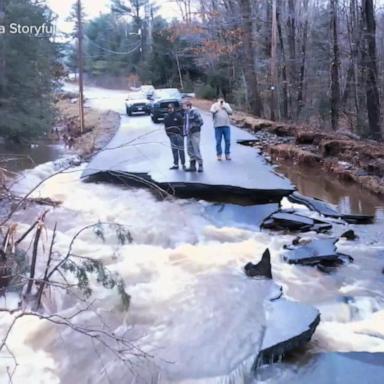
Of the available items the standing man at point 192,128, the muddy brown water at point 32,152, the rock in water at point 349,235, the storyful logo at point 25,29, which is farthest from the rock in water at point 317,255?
the storyful logo at point 25,29

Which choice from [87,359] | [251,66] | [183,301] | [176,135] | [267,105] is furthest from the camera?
[267,105]

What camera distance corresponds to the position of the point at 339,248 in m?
9.71

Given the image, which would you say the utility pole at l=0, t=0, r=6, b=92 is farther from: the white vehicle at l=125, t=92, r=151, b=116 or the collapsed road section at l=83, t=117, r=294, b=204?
the white vehicle at l=125, t=92, r=151, b=116

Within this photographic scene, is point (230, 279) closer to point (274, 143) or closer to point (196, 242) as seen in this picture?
point (196, 242)

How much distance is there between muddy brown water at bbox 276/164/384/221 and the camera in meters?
12.5

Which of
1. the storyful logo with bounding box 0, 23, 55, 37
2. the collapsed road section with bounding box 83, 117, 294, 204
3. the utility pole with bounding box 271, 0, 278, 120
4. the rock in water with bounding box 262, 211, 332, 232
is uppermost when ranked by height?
the storyful logo with bounding box 0, 23, 55, 37

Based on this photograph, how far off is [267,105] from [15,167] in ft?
67.1

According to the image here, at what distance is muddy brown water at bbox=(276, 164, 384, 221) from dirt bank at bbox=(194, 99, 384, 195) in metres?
0.26

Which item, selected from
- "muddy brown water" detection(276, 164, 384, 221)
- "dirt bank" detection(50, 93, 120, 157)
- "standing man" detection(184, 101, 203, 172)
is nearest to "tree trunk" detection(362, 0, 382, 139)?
"muddy brown water" detection(276, 164, 384, 221)

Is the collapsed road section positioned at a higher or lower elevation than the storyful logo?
lower

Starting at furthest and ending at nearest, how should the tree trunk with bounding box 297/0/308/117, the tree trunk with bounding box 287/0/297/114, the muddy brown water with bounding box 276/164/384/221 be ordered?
the tree trunk with bounding box 297/0/308/117 < the tree trunk with bounding box 287/0/297/114 < the muddy brown water with bounding box 276/164/384/221

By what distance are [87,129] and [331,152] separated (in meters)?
18.6

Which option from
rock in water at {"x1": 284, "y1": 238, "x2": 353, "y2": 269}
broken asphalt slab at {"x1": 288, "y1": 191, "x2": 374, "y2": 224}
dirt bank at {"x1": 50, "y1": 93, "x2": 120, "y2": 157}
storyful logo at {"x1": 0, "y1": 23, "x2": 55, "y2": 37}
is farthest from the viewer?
dirt bank at {"x1": 50, "y1": 93, "x2": 120, "y2": 157}

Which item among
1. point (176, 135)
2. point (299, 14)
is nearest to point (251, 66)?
point (299, 14)
